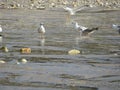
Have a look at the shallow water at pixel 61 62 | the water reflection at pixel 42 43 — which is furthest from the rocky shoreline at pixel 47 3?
the water reflection at pixel 42 43

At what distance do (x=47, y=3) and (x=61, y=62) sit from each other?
32553mm

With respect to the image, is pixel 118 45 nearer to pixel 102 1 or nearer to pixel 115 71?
pixel 115 71

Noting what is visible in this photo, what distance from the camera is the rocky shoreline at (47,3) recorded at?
42.5 metres

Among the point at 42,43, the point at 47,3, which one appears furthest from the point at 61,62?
the point at 47,3

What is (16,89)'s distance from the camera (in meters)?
9.14

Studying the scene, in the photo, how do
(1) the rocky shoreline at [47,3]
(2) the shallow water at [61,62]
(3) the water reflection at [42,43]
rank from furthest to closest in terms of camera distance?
(1) the rocky shoreline at [47,3]
(3) the water reflection at [42,43]
(2) the shallow water at [61,62]

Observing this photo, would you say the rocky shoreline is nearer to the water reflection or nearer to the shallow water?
the shallow water

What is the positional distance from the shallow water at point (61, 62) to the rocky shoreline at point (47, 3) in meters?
21.7

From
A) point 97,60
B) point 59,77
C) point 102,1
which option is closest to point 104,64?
point 97,60

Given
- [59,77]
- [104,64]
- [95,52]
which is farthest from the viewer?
[95,52]

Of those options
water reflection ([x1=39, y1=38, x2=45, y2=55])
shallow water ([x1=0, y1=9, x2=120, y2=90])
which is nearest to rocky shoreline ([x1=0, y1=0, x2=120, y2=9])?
shallow water ([x1=0, y1=9, x2=120, y2=90])

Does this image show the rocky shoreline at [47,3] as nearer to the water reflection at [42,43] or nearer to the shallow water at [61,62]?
the shallow water at [61,62]

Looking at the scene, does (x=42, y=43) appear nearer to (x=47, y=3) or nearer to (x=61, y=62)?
(x=61, y=62)

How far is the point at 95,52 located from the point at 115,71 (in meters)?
3.44
